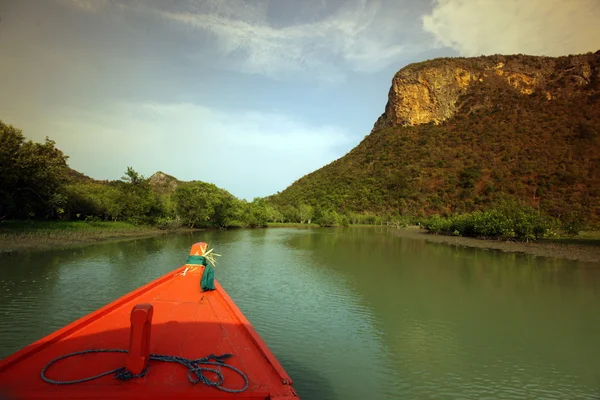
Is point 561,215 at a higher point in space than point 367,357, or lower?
higher

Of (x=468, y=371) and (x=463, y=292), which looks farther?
(x=463, y=292)

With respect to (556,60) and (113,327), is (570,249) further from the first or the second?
(556,60)

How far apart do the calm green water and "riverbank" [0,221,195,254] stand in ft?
10.8

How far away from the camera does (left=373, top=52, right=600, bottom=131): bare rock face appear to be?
89.1m

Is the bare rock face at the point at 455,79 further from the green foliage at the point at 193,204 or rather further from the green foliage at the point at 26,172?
the green foliage at the point at 26,172

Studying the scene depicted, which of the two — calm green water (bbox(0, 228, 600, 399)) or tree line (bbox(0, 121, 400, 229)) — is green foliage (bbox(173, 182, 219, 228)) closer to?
tree line (bbox(0, 121, 400, 229))

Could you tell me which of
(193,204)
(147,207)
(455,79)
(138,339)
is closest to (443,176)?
(455,79)

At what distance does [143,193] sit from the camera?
41906mm

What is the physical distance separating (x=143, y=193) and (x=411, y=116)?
7644 cm

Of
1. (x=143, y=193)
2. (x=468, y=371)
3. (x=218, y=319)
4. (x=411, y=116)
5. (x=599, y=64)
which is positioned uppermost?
(x=599, y=64)

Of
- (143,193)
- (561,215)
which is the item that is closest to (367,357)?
(143,193)

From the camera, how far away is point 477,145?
75250 millimetres

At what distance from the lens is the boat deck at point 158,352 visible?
289 cm

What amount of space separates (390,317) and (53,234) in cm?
2560
